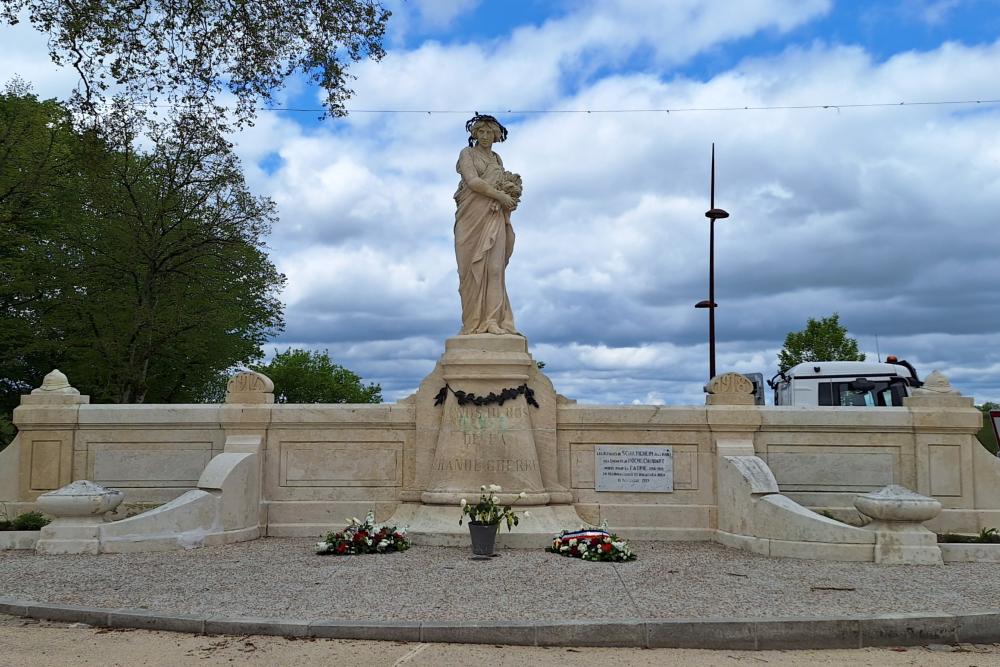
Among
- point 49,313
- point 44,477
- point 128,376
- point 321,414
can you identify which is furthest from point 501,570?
point 49,313

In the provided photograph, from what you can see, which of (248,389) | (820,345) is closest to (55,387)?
(248,389)

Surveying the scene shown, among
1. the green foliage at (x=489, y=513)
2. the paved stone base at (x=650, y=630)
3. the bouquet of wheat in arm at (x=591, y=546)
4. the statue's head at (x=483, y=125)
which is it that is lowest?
the paved stone base at (x=650, y=630)

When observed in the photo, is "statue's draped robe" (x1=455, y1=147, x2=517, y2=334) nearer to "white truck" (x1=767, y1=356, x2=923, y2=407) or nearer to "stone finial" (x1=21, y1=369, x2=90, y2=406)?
"stone finial" (x1=21, y1=369, x2=90, y2=406)

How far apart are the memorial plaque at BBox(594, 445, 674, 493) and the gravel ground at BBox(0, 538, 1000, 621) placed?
158cm

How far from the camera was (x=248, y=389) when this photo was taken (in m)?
11.8

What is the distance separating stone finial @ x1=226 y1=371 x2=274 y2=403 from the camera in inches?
464

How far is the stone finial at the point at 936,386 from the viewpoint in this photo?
37.8 ft

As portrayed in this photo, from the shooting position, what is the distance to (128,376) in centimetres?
2258

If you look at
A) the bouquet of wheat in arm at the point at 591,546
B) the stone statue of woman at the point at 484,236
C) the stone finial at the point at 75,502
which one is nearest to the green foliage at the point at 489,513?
the bouquet of wheat in arm at the point at 591,546

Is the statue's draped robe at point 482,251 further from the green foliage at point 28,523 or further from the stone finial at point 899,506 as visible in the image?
the green foliage at point 28,523

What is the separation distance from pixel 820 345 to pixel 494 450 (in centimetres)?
2927

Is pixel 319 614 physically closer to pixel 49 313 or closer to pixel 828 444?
pixel 828 444

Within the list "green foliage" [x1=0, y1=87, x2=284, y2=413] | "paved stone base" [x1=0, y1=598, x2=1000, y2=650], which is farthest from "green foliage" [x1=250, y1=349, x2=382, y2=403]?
"paved stone base" [x1=0, y1=598, x2=1000, y2=650]

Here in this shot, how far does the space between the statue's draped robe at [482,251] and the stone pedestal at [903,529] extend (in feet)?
16.8
